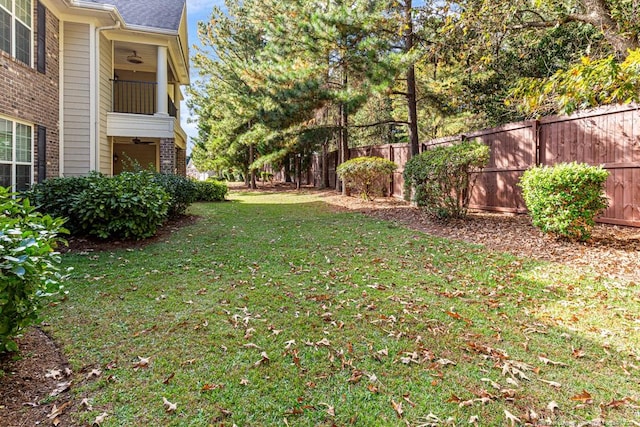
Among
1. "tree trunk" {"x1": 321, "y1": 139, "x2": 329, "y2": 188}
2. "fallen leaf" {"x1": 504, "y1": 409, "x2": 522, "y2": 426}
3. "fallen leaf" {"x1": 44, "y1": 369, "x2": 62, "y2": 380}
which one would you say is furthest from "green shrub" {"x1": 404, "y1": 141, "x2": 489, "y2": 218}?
"tree trunk" {"x1": 321, "y1": 139, "x2": 329, "y2": 188}

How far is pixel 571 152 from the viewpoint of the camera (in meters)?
7.51

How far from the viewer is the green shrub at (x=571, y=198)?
18.1 ft

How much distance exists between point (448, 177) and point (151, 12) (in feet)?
34.7

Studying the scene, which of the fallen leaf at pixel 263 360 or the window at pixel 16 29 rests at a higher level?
the window at pixel 16 29

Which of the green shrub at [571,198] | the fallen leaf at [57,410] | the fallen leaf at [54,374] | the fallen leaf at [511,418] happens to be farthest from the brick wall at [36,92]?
the green shrub at [571,198]

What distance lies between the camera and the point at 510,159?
898cm

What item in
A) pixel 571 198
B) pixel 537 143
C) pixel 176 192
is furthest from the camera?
pixel 176 192

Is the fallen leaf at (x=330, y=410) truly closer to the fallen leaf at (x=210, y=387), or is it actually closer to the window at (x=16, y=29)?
the fallen leaf at (x=210, y=387)

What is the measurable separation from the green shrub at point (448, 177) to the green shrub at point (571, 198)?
5.51 feet

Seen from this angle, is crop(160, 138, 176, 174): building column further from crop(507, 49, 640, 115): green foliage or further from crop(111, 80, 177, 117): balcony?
crop(507, 49, 640, 115): green foliage

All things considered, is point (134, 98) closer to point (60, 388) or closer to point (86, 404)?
point (60, 388)

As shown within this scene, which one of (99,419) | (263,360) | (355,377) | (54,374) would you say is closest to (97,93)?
(54,374)

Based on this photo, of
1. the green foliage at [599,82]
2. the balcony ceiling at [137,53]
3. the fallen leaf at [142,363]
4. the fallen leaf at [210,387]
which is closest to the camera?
the fallen leaf at [210,387]

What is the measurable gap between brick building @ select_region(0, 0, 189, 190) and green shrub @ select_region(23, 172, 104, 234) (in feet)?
3.06
